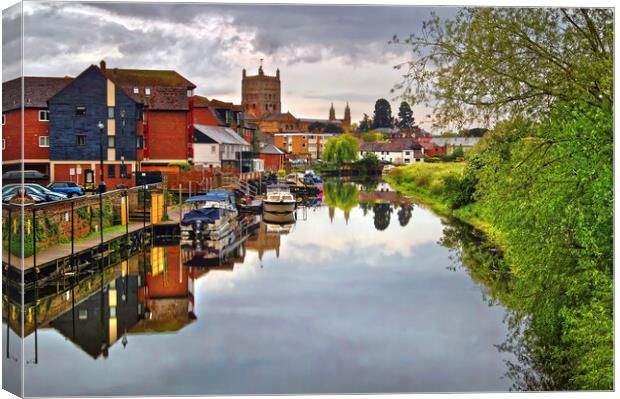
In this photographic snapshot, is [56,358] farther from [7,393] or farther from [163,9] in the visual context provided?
[163,9]

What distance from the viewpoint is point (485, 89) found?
8352mm

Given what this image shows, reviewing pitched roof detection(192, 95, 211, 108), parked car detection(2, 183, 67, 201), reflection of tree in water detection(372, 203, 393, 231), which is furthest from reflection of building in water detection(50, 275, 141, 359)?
reflection of tree in water detection(372, 203, 393, 231)

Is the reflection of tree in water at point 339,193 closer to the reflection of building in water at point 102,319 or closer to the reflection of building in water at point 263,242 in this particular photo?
the reflection of building in water at point 263,242

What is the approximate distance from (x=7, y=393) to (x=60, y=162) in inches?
153

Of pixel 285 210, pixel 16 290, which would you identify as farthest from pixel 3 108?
pixel 285 210

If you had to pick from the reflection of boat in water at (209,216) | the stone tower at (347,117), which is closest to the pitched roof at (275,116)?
the stone tower at (347,117)

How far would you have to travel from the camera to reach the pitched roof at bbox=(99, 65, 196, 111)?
10938mm

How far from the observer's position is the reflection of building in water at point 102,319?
1008 centimetres

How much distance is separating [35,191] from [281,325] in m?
3.51

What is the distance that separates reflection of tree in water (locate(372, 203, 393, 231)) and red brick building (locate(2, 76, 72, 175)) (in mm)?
8329

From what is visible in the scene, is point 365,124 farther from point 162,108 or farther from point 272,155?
point 272,155

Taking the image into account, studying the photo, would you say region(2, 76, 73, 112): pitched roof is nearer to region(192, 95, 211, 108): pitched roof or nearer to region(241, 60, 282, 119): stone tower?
region(241, 60, 282, 119): stone tower

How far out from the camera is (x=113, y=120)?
1223 cm

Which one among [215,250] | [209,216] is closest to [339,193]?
[209,216]
